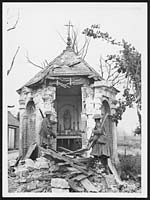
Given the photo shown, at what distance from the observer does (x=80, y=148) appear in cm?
286

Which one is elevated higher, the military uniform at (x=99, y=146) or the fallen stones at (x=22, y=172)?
the military uniform at (x=99, y=146)

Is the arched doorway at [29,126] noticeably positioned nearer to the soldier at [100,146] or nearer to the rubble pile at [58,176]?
the rubble pile at [58,176]

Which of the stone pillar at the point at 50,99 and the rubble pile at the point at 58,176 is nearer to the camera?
the rubble pile at the point at 58,176

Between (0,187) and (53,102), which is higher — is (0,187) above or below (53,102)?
below

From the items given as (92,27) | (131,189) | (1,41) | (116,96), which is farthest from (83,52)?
(131,189)

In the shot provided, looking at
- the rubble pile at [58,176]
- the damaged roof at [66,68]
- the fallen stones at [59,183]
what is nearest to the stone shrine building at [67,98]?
the damaged roof at [66,68]

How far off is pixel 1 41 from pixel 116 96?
1020 millimetres

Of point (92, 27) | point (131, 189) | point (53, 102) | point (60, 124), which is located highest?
point (92, 27)

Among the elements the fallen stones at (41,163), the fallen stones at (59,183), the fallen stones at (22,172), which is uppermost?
the fallen stones at (41,163)

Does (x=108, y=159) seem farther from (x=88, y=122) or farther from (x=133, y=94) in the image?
(x=133, y=94)

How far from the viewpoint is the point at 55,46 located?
2883mm

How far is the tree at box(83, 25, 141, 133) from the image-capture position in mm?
2859

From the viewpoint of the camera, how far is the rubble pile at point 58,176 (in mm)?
2789

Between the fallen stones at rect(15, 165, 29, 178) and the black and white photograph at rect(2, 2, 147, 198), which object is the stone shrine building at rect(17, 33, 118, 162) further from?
the fallen stones at rect(15, 165, 29, 178)
